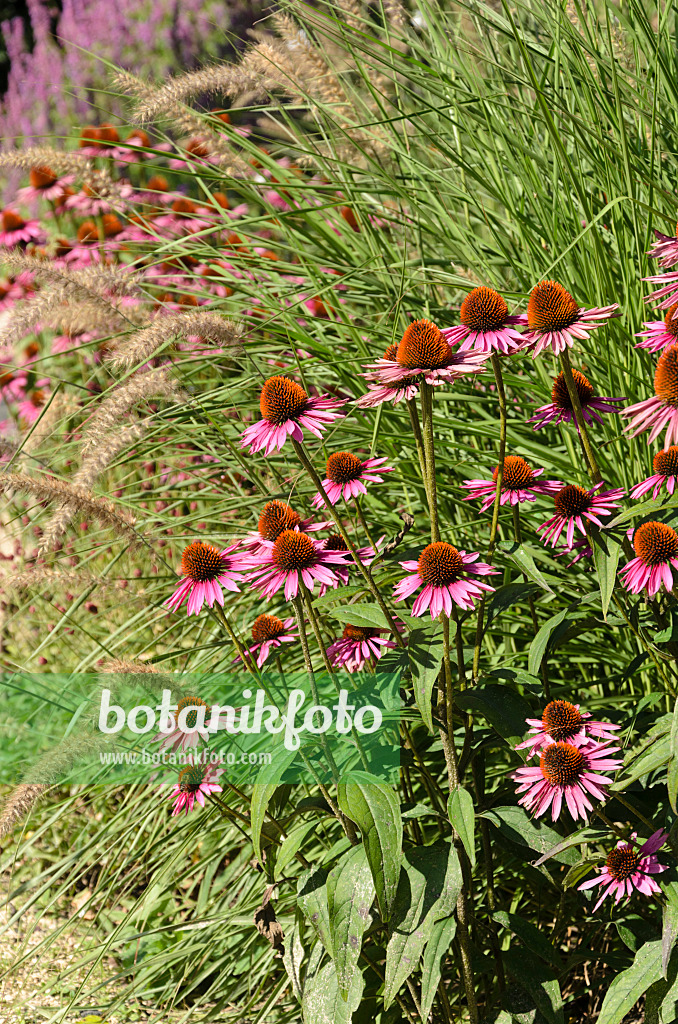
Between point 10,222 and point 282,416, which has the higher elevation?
point 10,222

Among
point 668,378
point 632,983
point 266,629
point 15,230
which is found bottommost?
point 632,983

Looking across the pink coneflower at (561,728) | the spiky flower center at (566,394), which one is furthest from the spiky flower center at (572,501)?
the pink coneflower at (561,728)

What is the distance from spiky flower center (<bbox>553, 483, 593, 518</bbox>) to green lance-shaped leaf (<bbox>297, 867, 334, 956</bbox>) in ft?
2.37

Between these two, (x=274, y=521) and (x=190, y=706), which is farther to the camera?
(x=190, y=706)

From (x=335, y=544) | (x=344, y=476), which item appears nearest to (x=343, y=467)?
(x=344, y=476)

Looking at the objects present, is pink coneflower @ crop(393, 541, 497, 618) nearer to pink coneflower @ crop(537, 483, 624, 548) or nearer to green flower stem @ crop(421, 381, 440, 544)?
green flower stem @ crop(421, 381, 440, 544)

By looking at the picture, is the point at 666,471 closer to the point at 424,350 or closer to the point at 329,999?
the point at 424,350

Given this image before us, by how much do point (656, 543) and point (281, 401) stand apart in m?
0.64

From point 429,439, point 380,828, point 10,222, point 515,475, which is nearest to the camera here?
point 380,828

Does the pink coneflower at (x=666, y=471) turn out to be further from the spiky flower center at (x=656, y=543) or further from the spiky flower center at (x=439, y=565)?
the spiky flower center at (x=439, y=565)

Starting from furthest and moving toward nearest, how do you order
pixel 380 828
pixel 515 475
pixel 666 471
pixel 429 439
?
pixel 515 475 → pixel 666 471 → pixel 429 439 → pixel 380 828

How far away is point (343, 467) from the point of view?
164cm

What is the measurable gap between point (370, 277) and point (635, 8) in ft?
3.11

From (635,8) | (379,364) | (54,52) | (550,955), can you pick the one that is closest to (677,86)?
(635,8)
